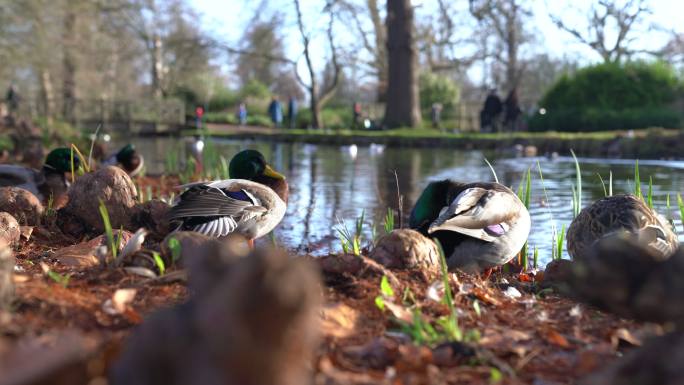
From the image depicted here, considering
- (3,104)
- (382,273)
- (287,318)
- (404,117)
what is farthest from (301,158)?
(3,104)

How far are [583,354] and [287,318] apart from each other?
999mm

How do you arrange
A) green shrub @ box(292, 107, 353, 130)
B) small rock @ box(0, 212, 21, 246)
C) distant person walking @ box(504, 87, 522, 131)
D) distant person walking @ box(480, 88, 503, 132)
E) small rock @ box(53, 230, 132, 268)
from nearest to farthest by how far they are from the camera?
small rock @ box(53, 230, 132, 268)
small rock @ box(0, 212, 21, 246)
distant person walking @ box(504, 87, 522, 131)
distant person walking @ box(480, 88, 503, 132)
green shrub @ box(292, 107, 353, 130)

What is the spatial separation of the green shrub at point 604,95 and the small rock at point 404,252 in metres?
20.4

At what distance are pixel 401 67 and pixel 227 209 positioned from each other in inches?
782

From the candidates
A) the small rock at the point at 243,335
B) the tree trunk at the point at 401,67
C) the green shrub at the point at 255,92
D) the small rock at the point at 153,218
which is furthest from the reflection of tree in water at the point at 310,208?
the green shrub at the point at 255,92

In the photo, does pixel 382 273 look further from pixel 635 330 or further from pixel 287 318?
pixel 287 318

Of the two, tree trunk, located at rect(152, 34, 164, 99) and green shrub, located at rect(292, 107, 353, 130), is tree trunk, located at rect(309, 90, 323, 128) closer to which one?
green shrub, located at rect(292, 107, 353, 130)

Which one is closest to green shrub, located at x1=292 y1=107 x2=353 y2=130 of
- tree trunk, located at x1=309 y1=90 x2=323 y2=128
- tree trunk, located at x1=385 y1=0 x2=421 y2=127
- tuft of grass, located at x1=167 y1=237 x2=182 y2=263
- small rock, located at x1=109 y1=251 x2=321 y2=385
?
tree trunk, located at x1=309 y1=90 x2=323 y2=128

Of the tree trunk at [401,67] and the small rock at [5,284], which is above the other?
the tree trunk at [401,67]

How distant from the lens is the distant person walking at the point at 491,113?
76.1 ft

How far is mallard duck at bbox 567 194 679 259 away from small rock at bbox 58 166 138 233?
8.43 ft

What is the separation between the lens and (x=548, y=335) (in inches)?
82.4

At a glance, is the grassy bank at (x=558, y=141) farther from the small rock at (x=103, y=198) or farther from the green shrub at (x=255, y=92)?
the green shrub at (x=255, y=92)

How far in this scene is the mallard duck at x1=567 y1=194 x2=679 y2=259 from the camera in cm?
312
